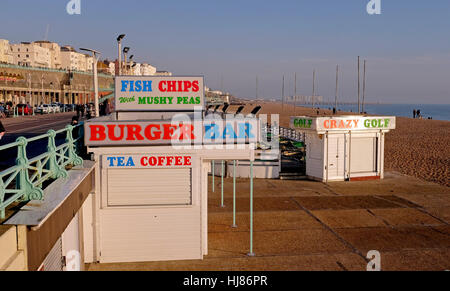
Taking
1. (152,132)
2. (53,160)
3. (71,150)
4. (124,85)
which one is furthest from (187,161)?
(124,85)

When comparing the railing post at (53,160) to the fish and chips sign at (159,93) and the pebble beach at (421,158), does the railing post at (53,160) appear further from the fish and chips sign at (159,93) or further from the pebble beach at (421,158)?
the pebble beach at (421,158)

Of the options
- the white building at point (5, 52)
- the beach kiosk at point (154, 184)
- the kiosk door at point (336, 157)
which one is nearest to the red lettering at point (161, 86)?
the beach kiosk at point (154, 184)

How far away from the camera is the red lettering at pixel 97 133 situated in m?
10.6

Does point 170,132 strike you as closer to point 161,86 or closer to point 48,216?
→ point 161,86

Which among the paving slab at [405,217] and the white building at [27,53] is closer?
the paving slab at [405,217]

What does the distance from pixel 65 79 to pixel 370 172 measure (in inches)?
3692

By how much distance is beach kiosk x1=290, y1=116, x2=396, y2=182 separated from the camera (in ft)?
72.3

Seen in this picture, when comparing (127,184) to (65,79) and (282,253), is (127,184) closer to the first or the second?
(282,253)

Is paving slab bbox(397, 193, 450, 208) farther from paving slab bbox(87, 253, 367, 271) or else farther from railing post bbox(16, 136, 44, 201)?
railing post bbox(16, 136, 44, 201)

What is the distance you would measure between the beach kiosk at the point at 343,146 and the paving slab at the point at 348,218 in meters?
6.53

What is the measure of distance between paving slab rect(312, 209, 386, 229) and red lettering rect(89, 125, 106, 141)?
7951mm

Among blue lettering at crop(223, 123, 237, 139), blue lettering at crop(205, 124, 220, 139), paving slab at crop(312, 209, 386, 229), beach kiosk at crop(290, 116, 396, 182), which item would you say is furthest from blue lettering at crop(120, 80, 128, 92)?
beach kiosk at crop(290, 116, 396, 182)

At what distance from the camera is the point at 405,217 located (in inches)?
590
